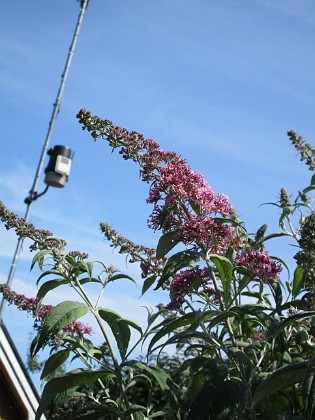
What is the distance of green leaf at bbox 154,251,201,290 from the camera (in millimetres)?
2393

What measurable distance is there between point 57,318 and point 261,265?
2.91 feet

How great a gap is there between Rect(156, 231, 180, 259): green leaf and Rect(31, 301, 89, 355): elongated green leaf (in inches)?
16.1

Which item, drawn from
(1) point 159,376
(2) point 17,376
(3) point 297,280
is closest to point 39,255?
(1) point 159,376

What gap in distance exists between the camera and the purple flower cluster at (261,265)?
241 cm

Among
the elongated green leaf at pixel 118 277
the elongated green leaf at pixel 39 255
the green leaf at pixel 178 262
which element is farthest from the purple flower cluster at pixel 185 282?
the elongated green leaf at pixel 39 255

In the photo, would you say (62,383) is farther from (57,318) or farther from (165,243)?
(165,243)

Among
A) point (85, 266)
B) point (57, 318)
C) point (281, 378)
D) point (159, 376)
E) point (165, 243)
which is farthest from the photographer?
point (85, 266)

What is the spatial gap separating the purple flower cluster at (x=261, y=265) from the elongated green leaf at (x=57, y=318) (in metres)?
0.73

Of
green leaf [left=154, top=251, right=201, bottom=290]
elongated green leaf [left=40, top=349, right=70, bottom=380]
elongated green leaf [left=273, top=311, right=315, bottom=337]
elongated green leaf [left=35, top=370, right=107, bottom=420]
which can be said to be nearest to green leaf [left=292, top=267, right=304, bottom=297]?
green leaf [left=154, top=251, right=201, bottom=290]

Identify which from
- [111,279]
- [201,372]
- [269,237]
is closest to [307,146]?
[269,237]

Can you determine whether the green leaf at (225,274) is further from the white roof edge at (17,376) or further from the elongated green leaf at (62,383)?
Answer: the white roof edge at (17,376)

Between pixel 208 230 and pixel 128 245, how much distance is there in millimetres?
731

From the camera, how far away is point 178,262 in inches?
95.8

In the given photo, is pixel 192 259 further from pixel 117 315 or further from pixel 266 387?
pixel 266 387
